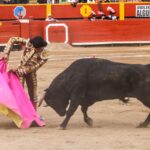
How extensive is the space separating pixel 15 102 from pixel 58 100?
0.49 metres

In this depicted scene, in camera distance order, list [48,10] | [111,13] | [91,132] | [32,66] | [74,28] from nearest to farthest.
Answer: [91,132], [32,66], [74,28], [48,10], [111,13]

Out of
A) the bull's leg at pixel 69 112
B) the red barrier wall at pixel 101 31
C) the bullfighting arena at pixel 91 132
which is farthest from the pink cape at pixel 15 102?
the red barrier wall at pixel 101 31

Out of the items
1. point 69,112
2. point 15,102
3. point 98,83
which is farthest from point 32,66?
point 98,83

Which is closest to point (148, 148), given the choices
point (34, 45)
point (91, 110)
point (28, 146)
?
point (28, 146)

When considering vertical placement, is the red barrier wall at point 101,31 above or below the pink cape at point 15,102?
below

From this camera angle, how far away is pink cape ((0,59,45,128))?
7207 mm

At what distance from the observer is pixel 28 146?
601cm

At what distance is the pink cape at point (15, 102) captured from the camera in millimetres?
7207

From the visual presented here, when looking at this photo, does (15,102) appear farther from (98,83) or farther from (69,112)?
(98,83)

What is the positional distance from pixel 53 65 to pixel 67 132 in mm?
7877

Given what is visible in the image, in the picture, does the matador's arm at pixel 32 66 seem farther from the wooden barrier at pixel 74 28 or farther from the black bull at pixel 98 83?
the wooden barrier at pixel 74 28

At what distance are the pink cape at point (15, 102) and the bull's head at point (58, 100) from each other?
231mm

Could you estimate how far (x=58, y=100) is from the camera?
7.31m

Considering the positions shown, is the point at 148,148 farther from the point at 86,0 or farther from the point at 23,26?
the point at 86,0
